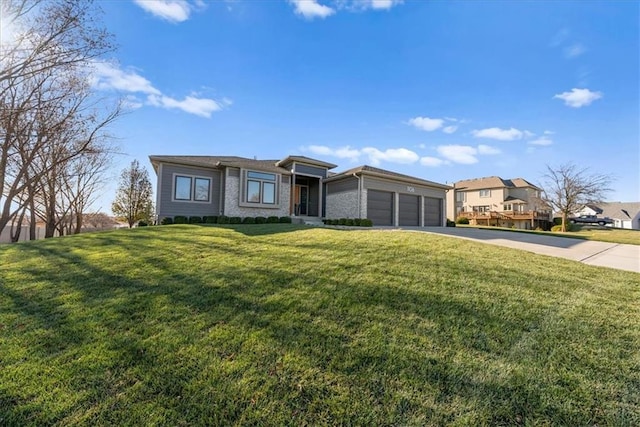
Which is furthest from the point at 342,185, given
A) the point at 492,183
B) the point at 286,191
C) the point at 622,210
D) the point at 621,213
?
the point at 622,210

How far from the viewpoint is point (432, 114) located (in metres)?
13.9

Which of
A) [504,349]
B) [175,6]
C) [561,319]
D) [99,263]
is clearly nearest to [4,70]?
[175,6]

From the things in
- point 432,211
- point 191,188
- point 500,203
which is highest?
point 500,203

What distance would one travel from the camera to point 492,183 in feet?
122

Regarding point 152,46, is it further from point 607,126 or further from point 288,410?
point 607,126

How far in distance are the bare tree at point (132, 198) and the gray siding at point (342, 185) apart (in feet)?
50.5

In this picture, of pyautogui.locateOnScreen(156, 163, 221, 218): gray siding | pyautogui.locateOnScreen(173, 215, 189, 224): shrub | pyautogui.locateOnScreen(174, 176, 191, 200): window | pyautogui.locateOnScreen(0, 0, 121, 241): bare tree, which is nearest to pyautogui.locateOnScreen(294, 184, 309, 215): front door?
pyautogui.locateOnScreen(156, 163, 221, 218): gray siding

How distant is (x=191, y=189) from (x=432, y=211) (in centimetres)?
1425

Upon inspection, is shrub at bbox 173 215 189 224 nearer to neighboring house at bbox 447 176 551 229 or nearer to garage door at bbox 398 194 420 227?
garage door at bbox 398 194 420 227

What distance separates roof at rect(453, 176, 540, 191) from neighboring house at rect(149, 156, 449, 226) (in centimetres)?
2148

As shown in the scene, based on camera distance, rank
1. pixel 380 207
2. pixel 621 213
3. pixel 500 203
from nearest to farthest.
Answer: pixel 380 207 → pixel 500 203 → pixel 621 213

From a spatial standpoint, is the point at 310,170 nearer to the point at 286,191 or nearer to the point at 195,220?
the point at 286,191

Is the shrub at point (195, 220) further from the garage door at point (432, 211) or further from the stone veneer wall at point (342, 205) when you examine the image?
the garage door at point (432, 211)

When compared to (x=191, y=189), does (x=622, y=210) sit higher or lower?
higher
